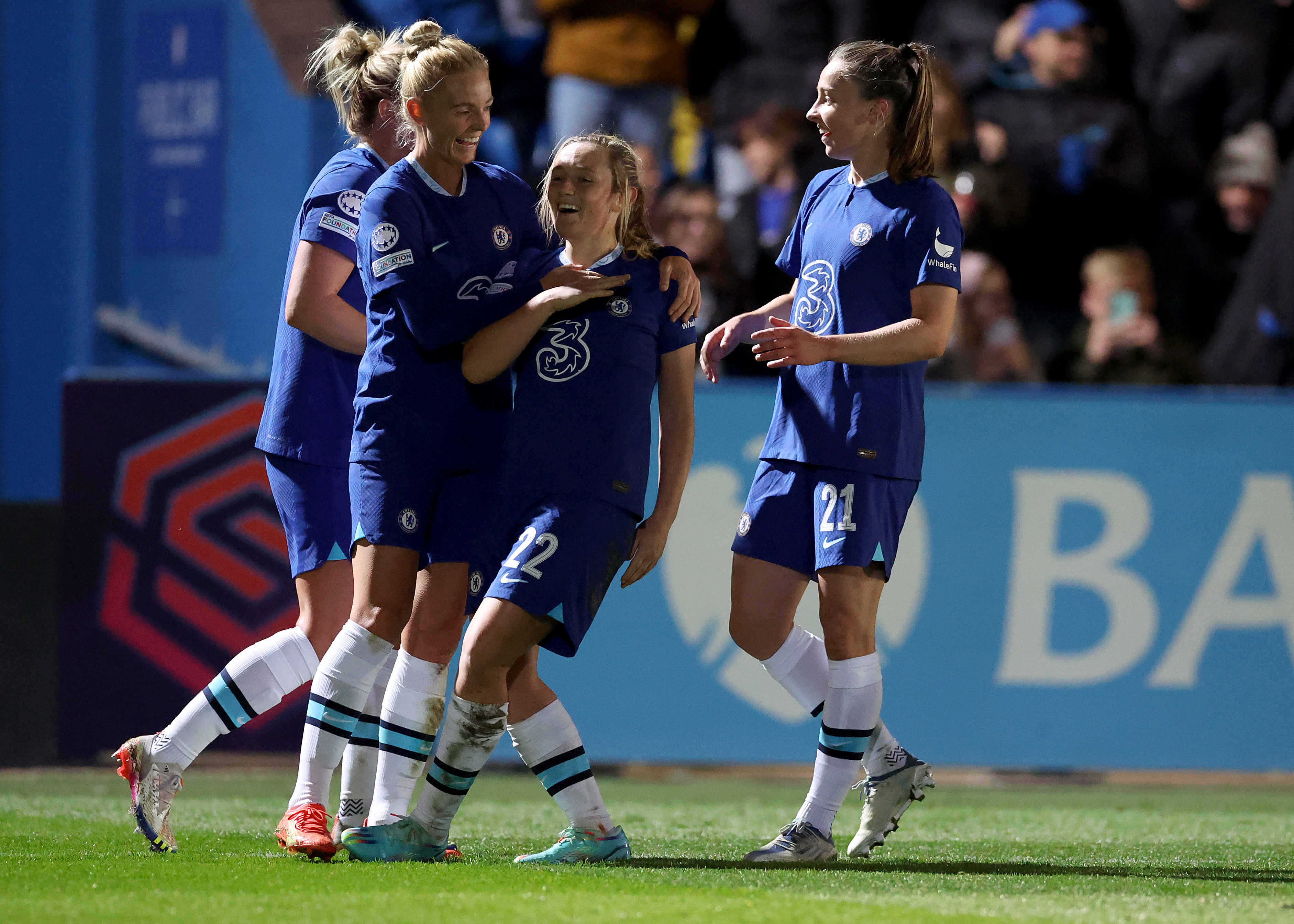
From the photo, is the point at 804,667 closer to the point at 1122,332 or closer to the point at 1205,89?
the point at 1122,332

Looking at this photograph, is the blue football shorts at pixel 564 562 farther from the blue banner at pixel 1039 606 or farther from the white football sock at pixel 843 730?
the blue banner at pixel 1039 606

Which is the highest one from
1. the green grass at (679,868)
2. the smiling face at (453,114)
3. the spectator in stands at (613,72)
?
the spectator in stands at (613,72)

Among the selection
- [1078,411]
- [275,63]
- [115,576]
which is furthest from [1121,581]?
[275,63]

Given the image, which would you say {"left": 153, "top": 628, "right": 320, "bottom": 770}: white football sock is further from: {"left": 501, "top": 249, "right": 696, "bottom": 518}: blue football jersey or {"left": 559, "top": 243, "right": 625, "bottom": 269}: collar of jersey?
{"left": 559, "top": 243, "right": 625, "bottom": 269}: collar of jersey

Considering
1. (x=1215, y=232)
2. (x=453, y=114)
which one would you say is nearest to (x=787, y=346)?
(x=453, y=114)

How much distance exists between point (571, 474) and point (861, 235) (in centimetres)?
95

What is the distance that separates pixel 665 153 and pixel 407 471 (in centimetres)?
486

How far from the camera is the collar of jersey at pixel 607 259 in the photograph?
12.1 ft

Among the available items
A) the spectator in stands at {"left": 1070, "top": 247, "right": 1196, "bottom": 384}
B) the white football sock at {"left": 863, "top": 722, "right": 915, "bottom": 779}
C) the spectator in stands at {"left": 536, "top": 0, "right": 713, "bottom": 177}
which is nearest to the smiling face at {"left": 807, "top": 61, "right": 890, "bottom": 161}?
the white football sock at {"left": 863, "top": 722, "right": 915, "bottom": 779}

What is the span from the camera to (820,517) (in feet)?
12.6

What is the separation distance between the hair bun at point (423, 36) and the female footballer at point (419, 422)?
0.02 meters

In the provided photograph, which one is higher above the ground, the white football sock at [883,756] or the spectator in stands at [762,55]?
the spectator in stands at [762,55]

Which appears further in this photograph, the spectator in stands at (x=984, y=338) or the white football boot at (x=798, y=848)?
the spectator in stands at (x=984, y=338)

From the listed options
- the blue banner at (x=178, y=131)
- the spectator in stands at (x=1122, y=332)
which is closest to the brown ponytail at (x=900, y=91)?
the spectator in stands at (x=1122, y=332)
